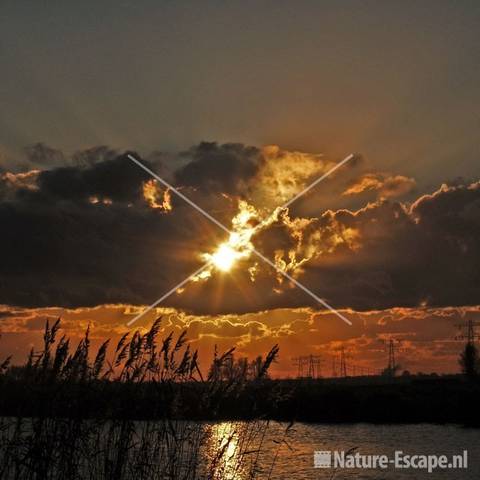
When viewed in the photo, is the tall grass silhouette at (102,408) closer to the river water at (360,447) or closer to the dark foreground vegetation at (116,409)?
the dark foreground vegetation at (116,409)

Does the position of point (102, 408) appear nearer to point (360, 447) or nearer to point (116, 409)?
point (116, 409)

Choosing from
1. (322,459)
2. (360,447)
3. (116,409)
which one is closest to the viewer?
(116,409)

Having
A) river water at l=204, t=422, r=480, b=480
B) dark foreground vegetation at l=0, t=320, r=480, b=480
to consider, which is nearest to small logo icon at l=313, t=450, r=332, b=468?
river water at l=204, t=422, r=480, b=480

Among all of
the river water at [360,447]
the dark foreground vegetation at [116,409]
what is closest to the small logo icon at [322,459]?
the river water at [360,447]

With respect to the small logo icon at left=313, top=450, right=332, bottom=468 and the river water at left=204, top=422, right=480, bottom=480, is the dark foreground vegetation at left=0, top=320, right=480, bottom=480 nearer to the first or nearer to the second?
the river water at left=204, top=422, right=480, bottom=480

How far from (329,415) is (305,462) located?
120 feet

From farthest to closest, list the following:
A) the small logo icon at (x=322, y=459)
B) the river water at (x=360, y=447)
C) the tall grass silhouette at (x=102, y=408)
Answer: the small logo icon at (x=322, y=459)
the river water at (x=360, y=447)
the tall grass silhouette at (x=102, y=408)

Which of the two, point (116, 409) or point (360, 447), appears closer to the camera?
point (116, 409)

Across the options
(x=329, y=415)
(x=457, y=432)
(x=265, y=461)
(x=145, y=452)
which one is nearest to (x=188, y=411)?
(x=145, y=452)

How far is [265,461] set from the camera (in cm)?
4266

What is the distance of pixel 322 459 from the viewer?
47.1 meters

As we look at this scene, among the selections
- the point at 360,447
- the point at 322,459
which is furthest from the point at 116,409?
the point at 360,447

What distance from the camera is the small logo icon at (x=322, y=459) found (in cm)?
4331

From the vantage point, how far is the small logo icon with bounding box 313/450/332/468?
43.3m
